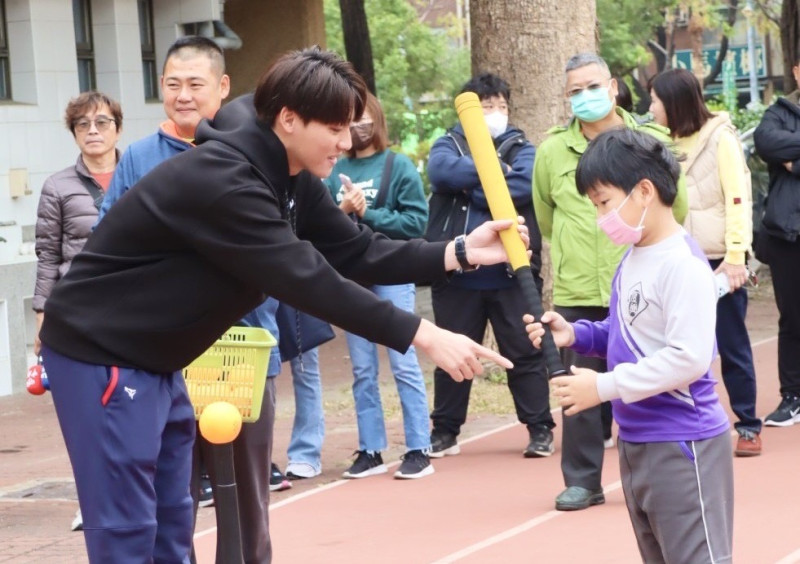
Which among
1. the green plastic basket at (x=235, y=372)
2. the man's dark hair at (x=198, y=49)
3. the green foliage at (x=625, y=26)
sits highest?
the green foliage at (x=625, y=26)

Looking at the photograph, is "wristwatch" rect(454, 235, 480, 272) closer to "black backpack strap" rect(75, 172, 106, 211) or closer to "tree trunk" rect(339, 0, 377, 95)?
"black backpack strap" rect(75, 172, 106, 211)

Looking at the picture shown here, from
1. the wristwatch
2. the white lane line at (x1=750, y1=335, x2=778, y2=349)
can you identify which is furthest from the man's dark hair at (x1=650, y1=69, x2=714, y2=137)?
the white lane line at (x1=750, y1=335, x2=778, y2=349)

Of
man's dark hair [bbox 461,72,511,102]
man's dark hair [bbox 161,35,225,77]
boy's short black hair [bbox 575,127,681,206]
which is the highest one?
man's dark hair [bbox 161,35,225,77]

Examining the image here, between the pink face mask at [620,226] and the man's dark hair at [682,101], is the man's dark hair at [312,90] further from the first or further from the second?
the man's dark hair at [682,101]

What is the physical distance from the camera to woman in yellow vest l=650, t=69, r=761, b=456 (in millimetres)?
7723

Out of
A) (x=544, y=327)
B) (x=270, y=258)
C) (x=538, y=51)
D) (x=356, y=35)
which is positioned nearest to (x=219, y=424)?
(x=270, y=258)

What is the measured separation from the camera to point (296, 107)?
416 centimetres

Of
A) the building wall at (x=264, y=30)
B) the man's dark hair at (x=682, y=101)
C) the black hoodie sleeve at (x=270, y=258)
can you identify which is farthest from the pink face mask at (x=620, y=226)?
the building wall at (x=264, y=30)

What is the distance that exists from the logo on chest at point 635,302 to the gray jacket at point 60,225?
3567 mm

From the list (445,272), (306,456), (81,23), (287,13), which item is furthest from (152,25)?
(445,272)

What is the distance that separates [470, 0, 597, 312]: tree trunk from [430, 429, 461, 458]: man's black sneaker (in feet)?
8.09

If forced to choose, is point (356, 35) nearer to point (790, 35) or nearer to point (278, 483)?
point (790, 35)

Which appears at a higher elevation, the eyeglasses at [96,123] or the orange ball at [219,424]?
the eyeglasses at [96,123]

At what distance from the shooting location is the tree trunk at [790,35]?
14441 mm
